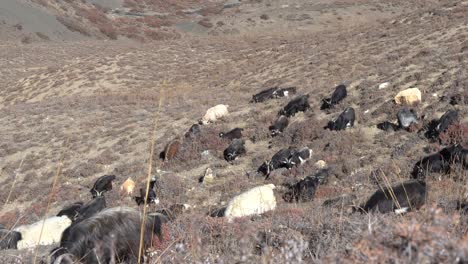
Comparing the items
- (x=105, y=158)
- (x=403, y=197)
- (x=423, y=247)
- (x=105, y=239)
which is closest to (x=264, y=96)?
(x=105, y=158)

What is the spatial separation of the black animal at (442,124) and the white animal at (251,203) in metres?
4.58

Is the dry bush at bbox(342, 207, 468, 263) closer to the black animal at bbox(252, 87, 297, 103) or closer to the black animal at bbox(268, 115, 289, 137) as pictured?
the black animal at bbox(268, 115, 289, 137)

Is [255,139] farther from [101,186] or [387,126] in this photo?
[101,186]

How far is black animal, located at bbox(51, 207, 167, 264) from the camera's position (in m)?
4.19

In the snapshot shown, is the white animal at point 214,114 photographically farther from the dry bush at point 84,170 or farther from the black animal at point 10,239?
the black animal at point 10,239

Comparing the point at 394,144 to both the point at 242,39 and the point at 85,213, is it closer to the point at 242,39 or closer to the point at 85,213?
the point at 85,213

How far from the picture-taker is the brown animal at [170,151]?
1427 centimetres

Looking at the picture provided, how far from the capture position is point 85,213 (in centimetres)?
952

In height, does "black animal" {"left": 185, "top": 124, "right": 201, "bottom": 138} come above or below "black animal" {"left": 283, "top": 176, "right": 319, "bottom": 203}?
below

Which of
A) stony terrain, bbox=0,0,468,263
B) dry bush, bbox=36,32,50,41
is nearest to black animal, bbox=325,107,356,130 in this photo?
stony terrain, bbox=0,0,468,263

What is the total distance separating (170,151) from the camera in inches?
565

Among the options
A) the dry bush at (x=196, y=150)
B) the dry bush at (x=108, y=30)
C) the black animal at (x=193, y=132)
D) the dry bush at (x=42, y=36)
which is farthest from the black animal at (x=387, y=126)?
the dry bush at (x=108, y=30)

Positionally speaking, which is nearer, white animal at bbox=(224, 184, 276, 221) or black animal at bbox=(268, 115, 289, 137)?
white animal at bbox=(224, 184, 276, 221)

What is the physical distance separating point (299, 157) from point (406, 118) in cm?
298
